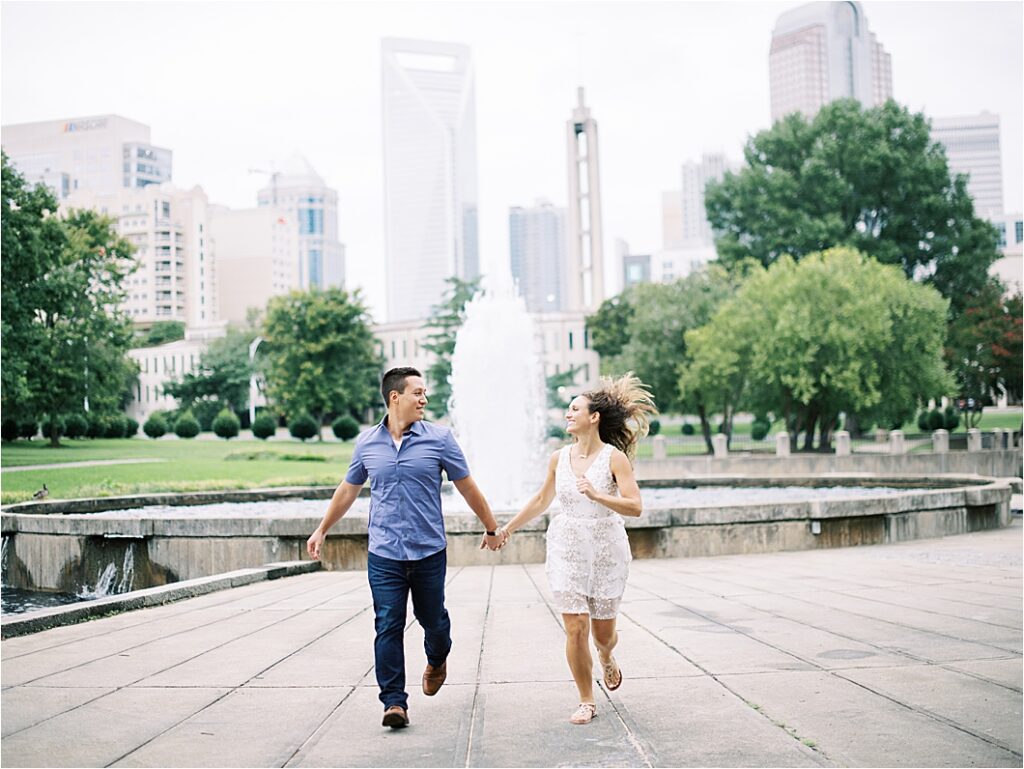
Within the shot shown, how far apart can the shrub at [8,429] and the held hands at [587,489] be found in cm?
4393

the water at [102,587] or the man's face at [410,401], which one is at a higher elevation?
the man's face at [410,401]

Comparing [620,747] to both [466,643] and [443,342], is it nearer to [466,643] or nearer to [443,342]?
[466,643]

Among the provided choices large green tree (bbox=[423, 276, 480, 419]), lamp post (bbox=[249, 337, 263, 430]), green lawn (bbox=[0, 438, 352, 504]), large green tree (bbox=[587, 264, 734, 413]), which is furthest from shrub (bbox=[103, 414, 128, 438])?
large green tree (bbox=[587, 264, 734, 413])

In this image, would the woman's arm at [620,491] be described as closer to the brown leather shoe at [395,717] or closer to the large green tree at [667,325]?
the brown leather shoe at [395,717]

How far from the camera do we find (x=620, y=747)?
540 cm

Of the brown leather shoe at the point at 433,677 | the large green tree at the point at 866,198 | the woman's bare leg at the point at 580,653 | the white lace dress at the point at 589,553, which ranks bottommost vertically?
the brown leather shoe at the point at 433,677

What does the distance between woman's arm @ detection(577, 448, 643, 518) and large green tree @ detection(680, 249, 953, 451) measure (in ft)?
128

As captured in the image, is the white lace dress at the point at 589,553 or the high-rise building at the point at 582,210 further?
the high-rise building at the point at 582,210

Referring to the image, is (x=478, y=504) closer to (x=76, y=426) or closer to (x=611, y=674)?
(x=611, y=674)

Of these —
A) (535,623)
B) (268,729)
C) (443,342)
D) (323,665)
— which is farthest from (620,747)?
(443,342)

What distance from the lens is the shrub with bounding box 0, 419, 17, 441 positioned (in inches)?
1833

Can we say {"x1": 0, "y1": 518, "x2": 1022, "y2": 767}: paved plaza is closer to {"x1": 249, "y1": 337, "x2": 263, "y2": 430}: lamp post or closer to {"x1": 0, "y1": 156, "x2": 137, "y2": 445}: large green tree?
{"x1": 0, "y1": 156, "x2": 137, "y2": 445}: large green tree

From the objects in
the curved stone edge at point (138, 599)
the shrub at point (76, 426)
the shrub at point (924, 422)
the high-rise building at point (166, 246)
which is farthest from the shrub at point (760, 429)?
the high-rise building at point (166, 246)

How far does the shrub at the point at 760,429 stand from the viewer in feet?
212
